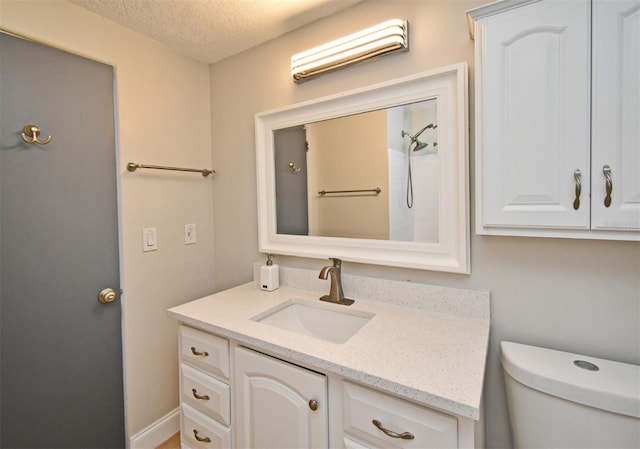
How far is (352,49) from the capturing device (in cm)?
136

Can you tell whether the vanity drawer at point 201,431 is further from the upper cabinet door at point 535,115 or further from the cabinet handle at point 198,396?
the upper cabinet door at point 535,115

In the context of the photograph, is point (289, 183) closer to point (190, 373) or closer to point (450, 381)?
point (190, 373)

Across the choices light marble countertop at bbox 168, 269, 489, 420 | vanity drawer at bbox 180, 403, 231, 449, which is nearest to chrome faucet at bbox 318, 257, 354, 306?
light marble countertop at bbox 168, 269, 489, 420

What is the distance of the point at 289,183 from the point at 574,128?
1213mm

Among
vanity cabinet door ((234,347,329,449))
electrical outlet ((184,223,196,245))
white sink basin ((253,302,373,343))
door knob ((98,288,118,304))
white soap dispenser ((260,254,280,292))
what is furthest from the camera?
electrical outlet ((184,223,196,245))

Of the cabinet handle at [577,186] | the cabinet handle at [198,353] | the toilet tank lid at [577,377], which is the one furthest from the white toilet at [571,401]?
the cabinet handle at [198,353]

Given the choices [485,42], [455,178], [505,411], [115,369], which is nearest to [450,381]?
[505,411]

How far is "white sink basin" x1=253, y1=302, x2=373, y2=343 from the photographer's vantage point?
1.32 metres

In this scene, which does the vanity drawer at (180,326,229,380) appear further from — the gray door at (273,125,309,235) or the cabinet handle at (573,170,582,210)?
the cabinet handle at (573,170,582,210)

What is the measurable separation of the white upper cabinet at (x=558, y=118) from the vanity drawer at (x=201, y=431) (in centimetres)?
126

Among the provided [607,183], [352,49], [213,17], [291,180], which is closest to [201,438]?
[291,180]

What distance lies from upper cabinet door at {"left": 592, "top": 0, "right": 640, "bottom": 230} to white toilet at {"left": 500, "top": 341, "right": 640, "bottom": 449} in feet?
1.43

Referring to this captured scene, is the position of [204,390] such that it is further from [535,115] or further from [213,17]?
[213,17]

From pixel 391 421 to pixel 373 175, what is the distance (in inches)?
37.4
